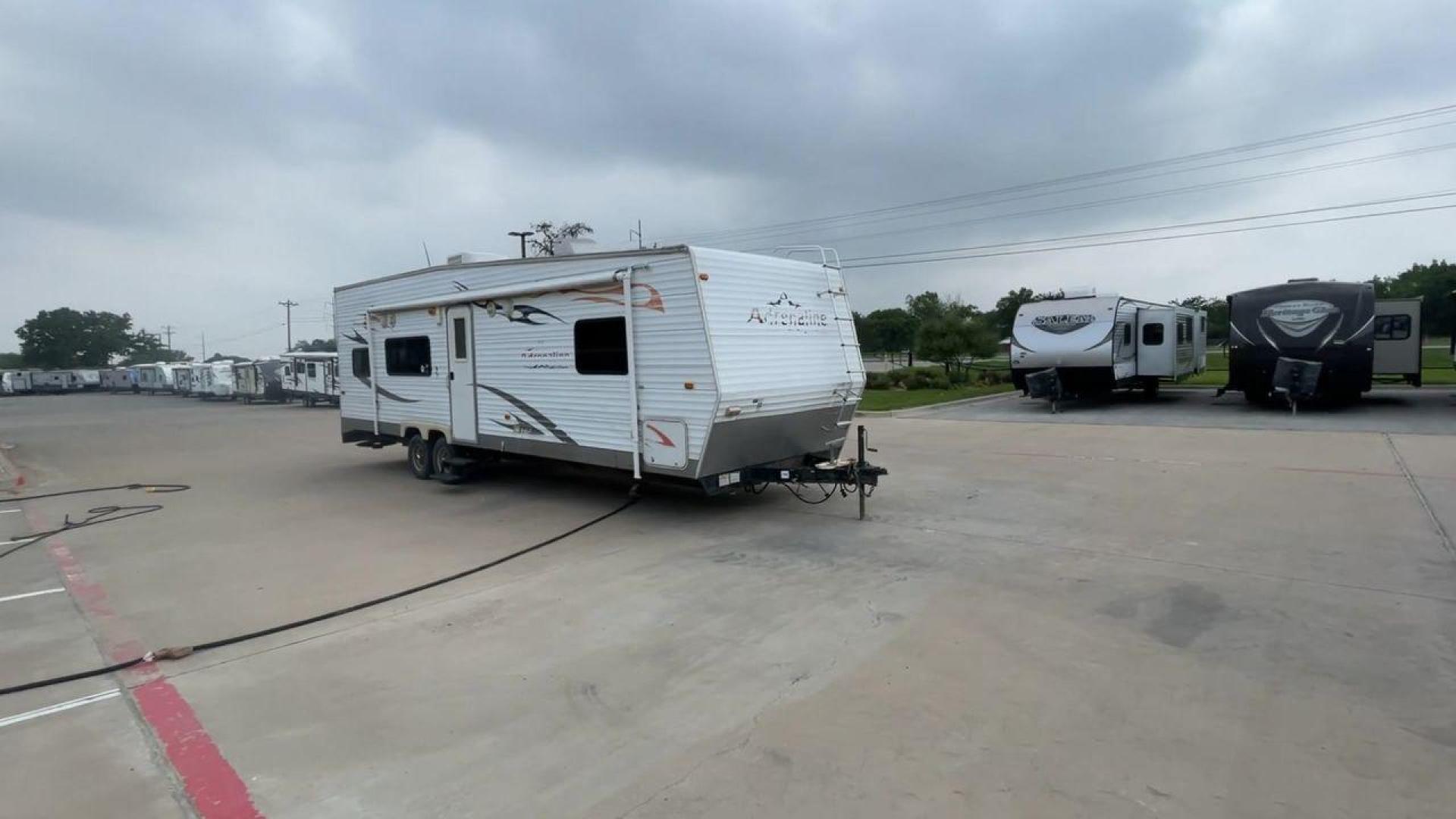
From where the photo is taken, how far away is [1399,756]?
345 centimetres

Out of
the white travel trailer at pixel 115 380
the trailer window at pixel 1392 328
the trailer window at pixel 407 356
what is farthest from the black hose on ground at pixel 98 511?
the white travel trailer at pixel 115 380

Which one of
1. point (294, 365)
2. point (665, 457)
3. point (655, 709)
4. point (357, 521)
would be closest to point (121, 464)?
point (357, 521)

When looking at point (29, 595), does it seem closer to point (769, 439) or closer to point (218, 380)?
point (769, 439)

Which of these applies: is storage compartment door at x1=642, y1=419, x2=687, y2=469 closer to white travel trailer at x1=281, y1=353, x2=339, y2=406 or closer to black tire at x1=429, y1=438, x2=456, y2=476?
black tire at x1=429, y1=438, x2=456, y2=476

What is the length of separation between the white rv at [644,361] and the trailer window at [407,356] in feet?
0.16

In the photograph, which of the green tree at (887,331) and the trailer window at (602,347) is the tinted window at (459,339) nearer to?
the trailer window at (602,347)

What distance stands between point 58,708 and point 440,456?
745 centimetres

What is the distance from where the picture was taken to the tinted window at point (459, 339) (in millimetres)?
10711

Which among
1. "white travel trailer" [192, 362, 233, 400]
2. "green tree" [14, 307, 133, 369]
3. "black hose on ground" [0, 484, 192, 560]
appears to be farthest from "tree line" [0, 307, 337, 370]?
"black hose on ground" [0, 484, 192, 560]

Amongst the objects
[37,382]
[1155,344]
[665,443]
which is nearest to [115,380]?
[37,382]

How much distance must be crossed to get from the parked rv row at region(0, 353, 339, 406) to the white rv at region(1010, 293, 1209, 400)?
63.3ft

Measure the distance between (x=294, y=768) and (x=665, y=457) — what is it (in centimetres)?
494

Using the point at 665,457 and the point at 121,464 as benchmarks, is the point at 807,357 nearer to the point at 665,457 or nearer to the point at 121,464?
the point at 665,457

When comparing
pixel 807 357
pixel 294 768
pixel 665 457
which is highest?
pixel 807 357
